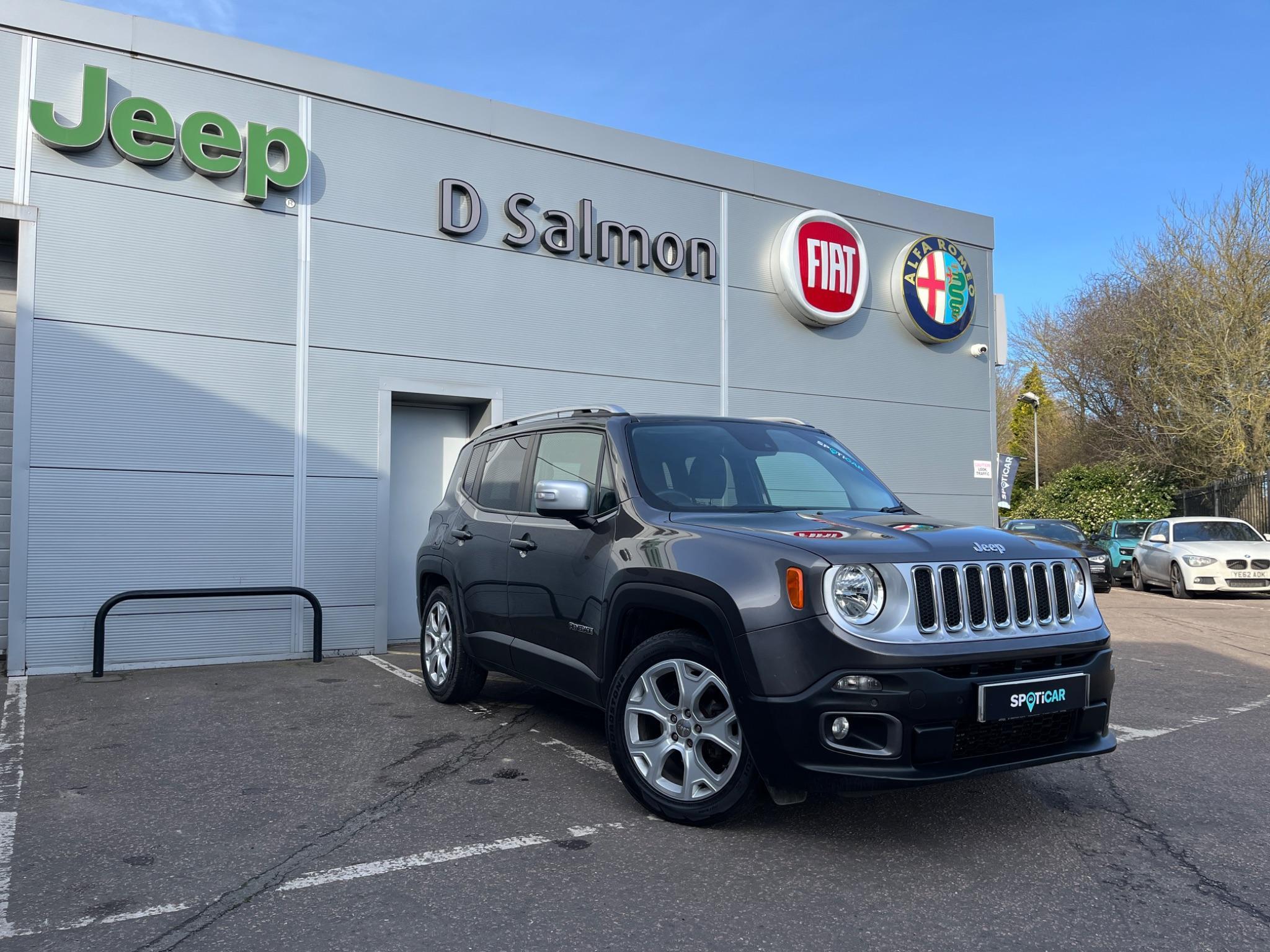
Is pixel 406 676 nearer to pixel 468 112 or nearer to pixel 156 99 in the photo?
pixel 156 99

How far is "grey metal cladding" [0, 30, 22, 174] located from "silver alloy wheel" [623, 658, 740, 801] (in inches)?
286

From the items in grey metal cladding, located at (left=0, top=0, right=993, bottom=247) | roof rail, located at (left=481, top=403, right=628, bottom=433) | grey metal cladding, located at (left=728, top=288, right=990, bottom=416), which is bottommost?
roof rail, located at (left=481, top=403, right=628, bottom=433)

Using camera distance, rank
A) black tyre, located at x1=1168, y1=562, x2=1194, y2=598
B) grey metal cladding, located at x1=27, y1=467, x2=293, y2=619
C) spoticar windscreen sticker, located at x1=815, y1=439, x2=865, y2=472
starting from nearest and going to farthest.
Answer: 1. spoticar windscreen sticker, located at x1=815, y1=439, x2=865, y2=472
2. grey metal cladding, located at x1=27, y1=467, x2=293, y2=619
3. black tyre, located at x1=1168, y1=562, x2=1194, y2=598

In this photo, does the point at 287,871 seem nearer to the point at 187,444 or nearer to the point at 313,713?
the point at 313,713

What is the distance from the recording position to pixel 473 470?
23.3 ft

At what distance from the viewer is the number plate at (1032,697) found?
3938 mm

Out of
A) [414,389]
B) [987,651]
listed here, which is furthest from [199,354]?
[987,651]

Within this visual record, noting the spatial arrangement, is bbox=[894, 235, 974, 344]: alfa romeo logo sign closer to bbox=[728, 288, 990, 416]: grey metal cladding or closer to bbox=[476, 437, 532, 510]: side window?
bbox=[728, 288, 990, 416]: grey metal cladding

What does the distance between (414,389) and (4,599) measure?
4.03 m

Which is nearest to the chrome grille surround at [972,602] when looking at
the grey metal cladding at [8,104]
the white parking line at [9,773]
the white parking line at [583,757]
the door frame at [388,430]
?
the white parking line at [583,757]

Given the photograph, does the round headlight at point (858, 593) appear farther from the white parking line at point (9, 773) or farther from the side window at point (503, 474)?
the white parking line at point (9, 773)

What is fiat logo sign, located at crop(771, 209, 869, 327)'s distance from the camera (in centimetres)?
1276

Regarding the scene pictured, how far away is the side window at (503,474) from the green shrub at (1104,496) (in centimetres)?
2431

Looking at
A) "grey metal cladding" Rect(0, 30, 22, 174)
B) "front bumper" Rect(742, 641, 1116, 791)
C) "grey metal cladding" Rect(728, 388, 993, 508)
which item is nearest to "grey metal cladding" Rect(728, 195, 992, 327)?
"grey metal cladding" Rect(728, 388, 993, 508)
